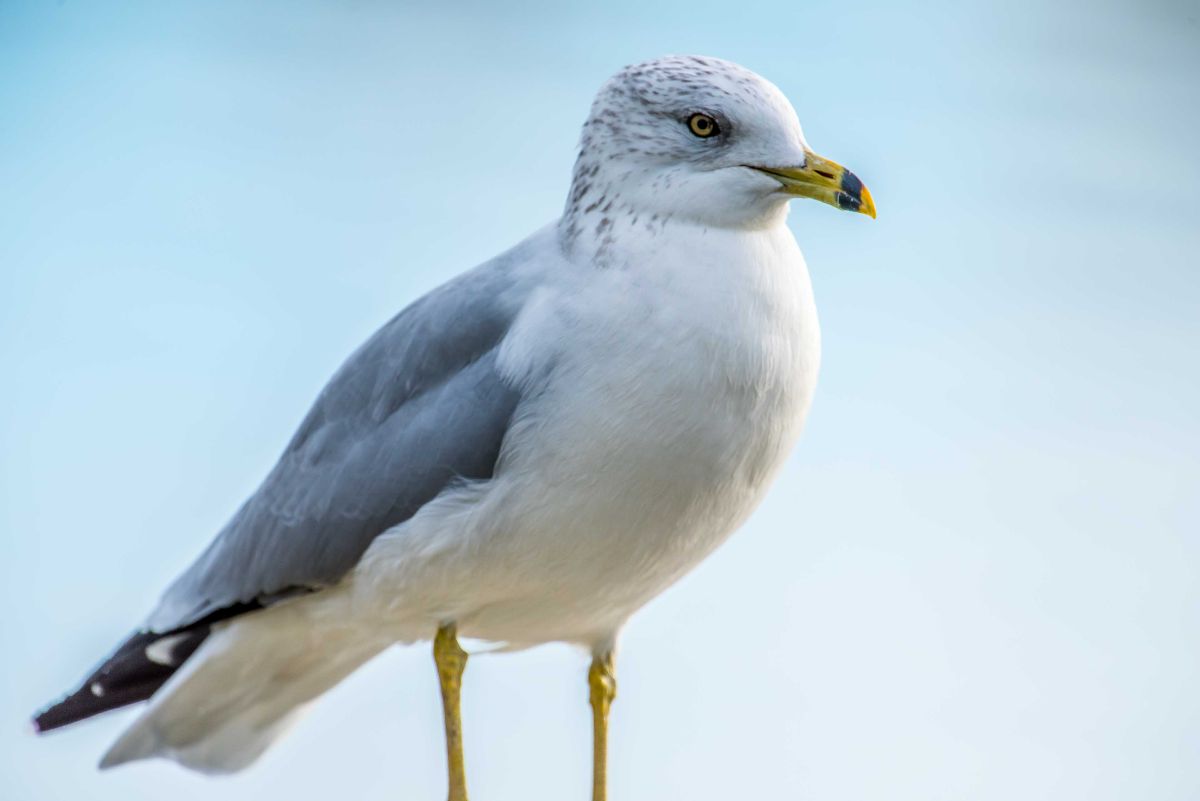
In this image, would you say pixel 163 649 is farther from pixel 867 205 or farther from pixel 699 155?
pixel 867 205

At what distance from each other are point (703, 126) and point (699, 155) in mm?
46

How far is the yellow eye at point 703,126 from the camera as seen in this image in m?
2.75

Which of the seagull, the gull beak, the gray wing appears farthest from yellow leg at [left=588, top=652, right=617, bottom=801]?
the gull beak

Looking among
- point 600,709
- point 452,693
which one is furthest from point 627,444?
point 600,709

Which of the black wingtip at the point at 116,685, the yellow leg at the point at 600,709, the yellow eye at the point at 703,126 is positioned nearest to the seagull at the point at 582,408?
the yellow eye at the point at 703,126

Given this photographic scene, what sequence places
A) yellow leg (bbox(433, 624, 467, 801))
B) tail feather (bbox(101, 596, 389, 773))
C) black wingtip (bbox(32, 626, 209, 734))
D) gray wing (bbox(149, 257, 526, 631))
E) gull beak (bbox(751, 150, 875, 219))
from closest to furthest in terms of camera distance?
gull beak (bbox(751, 150, 875, 219)), gray wing (bbox(149, 257, 526, 631)), yellow leg (bbox(433, 624, 467, 801)), tail feather (bbox(101, 596, 389, 773)), black wingtip (bbox(32, 626, 209, 734))

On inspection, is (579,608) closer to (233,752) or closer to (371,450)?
(371,450)

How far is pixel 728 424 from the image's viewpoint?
2727 millimetres

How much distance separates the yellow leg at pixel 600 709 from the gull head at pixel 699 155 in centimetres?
89

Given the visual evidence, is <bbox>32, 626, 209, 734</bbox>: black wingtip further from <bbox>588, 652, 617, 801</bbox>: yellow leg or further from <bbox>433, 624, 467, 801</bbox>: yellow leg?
<bbox>588, 652, 617, 801</bbox>: yellow leg

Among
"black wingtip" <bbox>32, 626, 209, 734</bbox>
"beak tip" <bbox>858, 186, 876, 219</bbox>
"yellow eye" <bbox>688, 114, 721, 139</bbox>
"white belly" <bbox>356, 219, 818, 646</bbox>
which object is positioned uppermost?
"yellow eye" <bbox>688, 114, 721, 139</bbox>

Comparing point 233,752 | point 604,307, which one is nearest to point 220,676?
point 233,752

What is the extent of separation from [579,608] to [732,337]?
57 centimetres

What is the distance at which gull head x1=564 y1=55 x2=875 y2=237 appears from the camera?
8.95 ft
